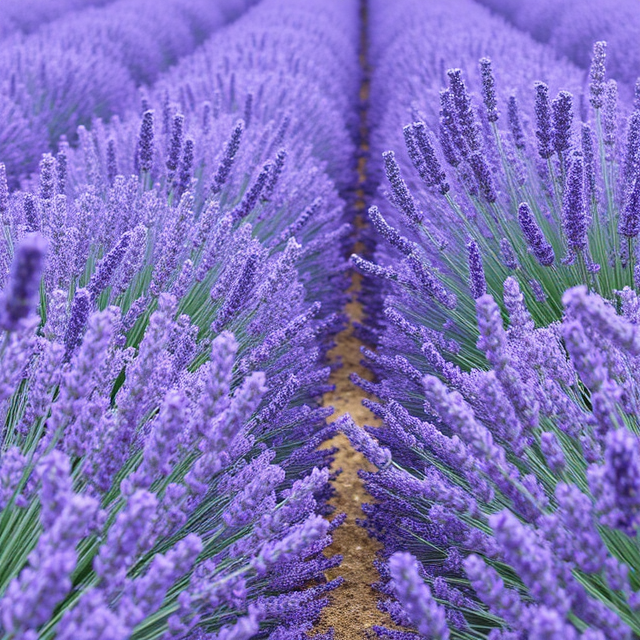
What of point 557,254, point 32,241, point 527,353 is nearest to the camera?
point 32,241

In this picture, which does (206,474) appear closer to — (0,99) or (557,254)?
(557,254)

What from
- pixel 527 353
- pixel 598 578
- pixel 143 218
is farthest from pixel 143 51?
pixel 598 578

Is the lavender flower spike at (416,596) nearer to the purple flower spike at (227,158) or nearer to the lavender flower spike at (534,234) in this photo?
the lavender flower spike at (534,234)

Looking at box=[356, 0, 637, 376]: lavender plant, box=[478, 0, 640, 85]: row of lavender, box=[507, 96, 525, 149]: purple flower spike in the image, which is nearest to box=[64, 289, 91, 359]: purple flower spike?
box=[356, 0, 637, 376]: lavender plant

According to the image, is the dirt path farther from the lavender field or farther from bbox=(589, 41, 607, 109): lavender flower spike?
bbox=(589, 41, 607, 109): lavender flower spike

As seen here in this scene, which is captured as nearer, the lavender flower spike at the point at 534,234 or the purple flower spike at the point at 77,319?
the purple flower spike at the point at 77,319

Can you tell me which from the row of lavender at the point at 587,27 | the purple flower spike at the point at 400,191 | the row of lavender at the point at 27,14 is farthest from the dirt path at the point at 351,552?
the row of lavender at the point at 27,14

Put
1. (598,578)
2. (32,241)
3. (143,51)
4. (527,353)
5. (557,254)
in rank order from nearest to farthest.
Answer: (32,241)
(598,578)
(527,353)
(557,254)
(143,51)
